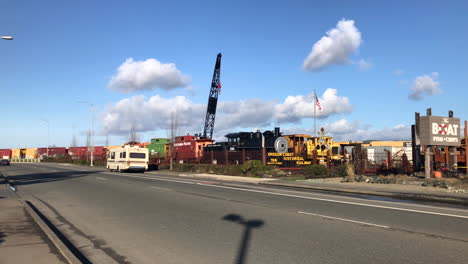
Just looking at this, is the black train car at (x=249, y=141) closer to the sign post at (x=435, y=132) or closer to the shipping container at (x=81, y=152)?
the sign post at (x=435, y=132)

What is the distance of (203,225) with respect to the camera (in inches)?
363

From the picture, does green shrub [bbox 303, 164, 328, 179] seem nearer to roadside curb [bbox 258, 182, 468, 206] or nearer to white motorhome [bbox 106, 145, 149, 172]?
roadside curb [bbox 258, 182, 468, 206]

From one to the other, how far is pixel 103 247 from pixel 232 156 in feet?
90.0

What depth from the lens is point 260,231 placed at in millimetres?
8414

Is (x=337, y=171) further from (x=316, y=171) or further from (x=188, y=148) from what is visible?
(x=188, y=148)

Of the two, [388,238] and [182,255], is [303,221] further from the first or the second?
[182,255]

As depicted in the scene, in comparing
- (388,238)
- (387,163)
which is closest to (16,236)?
(388,238)

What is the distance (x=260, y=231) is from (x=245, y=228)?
0.49 meters

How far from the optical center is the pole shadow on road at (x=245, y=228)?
20.8ft

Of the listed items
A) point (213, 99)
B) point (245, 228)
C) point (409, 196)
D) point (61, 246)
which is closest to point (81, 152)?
point (213, 99)

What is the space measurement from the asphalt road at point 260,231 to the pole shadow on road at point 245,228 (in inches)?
0.7

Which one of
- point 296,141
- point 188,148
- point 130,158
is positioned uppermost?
point 296,141

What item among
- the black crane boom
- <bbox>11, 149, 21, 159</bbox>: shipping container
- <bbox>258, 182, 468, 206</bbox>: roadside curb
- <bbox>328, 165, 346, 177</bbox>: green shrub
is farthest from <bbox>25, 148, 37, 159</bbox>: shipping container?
<bbox>258, 182, 468, 206</bbox>: roadside curb

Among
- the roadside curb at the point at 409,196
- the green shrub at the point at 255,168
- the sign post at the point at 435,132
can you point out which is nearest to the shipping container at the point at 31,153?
the green shrub at the point at 255,168
